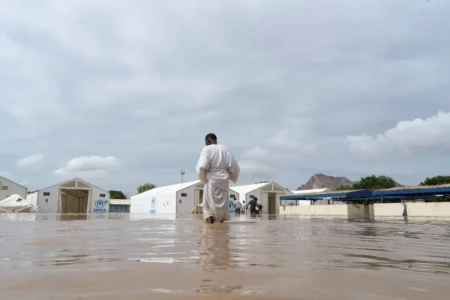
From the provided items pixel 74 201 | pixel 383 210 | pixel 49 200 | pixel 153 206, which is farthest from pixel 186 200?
pixel 383 210

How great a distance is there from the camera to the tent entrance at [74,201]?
40312 millimetres

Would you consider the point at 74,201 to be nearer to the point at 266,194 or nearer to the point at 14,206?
Answer: the point at 14,206

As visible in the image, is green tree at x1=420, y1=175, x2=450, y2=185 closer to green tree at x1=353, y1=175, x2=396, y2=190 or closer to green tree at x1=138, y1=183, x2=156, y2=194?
green tree at x1=353, y1=175, x2=396, y2=190

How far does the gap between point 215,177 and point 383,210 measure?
903 inches

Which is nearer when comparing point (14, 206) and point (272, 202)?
point (14, 206)

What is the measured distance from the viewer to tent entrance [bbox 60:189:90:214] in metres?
40.3

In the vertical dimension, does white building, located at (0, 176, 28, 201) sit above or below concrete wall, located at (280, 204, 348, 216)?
above

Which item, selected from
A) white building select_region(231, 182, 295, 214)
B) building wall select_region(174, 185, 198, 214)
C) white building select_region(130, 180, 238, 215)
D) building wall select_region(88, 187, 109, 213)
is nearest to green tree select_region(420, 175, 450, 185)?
white building select_region(231, 182, 295, 214)

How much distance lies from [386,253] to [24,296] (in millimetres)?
1978

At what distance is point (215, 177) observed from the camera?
5.69 meters

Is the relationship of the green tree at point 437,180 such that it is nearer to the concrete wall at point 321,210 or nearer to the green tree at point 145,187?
the concrete wall at point 321,210

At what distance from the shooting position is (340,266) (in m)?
1.69

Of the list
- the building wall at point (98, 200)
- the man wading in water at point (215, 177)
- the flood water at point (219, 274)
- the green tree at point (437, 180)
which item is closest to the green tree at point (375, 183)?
the green tree at point (437, 180)

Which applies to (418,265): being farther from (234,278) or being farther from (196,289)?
(196,289)
